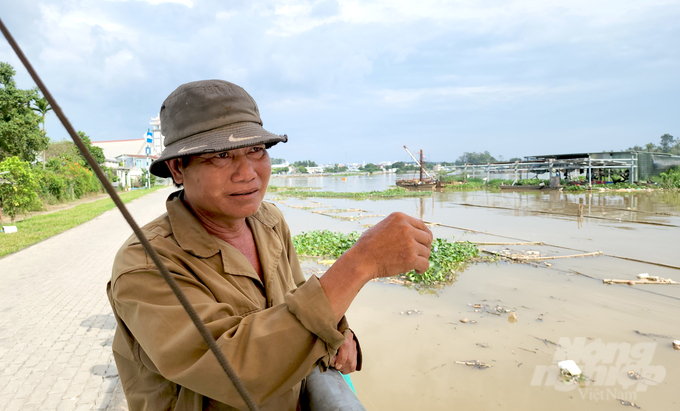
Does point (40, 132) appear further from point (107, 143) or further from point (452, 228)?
point (107, 143)

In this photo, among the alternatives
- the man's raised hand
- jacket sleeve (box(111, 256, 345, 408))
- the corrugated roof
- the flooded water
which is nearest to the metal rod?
jacket sleeve (box(111, 256, 345, 408))

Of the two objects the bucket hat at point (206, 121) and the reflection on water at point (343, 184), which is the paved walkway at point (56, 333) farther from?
the reflection on water at point (343, 184)

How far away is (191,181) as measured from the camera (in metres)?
1.32

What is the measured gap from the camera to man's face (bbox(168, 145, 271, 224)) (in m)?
1.28

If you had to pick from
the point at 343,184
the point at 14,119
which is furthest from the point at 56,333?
the point at 343,184

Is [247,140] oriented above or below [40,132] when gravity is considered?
below

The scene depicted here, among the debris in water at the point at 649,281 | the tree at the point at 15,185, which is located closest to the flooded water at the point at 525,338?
the debris in water at the point at 649,281

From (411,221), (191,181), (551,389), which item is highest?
(191,181)

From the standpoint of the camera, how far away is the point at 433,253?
768 centimetres

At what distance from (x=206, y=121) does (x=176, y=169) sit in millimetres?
257

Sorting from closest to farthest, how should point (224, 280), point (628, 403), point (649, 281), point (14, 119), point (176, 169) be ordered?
point (224, 280)
point (176, 169)
point (628, 403)
point (649, 281)
point (14, 119)

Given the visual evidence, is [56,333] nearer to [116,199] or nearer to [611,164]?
→ [116,199]

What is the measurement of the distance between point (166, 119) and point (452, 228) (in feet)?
41.6

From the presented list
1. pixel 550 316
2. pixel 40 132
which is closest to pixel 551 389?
pixel 550 316
